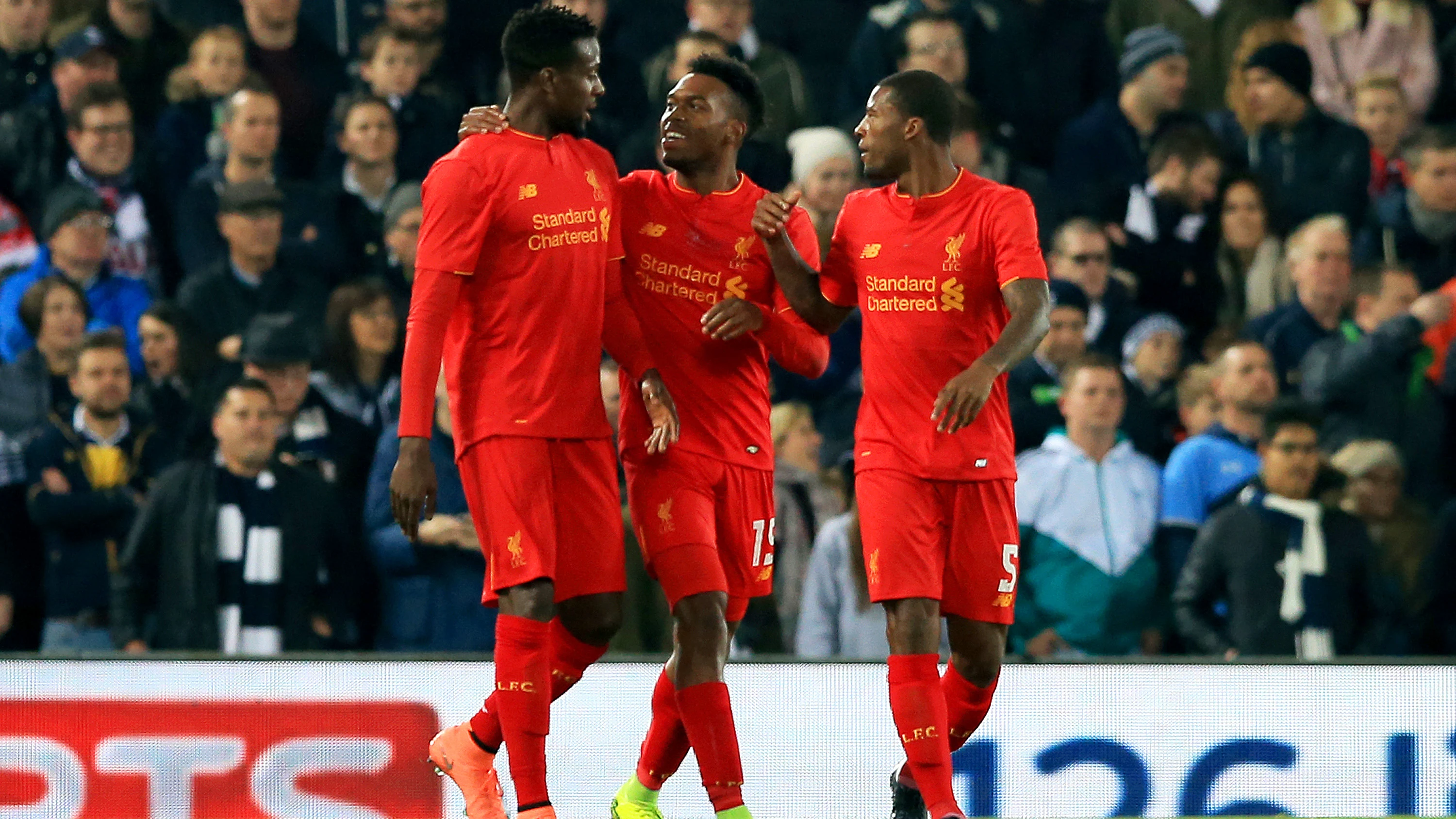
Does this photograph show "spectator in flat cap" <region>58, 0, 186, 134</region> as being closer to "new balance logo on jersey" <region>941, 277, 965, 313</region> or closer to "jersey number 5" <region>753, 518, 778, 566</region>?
"jersey number 5" <region>753, 518, 778, 566</region>

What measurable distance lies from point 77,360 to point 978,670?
4.30 meters

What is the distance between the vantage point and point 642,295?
615cm

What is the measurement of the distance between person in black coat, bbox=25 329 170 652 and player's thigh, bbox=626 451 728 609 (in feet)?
10.0

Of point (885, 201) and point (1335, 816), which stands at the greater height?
point (885, 201)

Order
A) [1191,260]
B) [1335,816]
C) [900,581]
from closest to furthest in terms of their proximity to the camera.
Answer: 1. [900,581]
2. [1335,816]
3. [1191,260]

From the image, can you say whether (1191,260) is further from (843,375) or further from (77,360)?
(77,360)

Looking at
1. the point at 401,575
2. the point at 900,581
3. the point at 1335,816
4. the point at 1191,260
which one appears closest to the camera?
the point at 900,581

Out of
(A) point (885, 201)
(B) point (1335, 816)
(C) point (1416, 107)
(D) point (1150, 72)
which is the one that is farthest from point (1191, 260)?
(A) point (885, 201)

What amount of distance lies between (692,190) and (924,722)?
5.57 feet

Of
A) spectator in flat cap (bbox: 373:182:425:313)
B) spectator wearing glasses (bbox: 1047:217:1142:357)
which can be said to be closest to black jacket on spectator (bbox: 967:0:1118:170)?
spectator wearing glasses (bbox: 1047:217:1142:357)

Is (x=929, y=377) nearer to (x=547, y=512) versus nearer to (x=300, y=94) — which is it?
(x=547, y=512)

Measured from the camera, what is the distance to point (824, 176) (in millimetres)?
9219

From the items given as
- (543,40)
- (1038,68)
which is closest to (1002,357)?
(543,40)

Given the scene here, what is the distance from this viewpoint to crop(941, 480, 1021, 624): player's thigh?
5.89 meters
